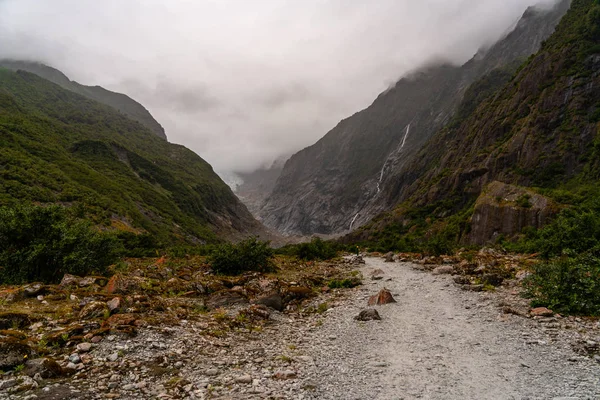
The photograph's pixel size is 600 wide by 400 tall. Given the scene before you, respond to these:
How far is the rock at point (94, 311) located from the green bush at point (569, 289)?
13.8 meters

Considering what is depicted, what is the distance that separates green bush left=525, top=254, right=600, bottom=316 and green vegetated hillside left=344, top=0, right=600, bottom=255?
295 inches

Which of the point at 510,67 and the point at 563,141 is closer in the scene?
the point at 563,141

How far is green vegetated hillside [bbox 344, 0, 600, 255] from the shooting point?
98.4ft

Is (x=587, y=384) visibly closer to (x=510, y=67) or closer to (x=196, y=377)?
(x=196, y=377)

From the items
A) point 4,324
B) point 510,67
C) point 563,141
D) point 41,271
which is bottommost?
point 4,324

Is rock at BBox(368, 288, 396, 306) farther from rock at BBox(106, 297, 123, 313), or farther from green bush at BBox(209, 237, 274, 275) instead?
rock at BBox(106, 297, 123, 313)

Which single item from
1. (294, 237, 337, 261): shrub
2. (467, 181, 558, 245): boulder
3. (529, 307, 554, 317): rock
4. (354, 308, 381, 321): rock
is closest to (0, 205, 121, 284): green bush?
(354, 308, 381, 321): rock

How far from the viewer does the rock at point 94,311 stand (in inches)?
337

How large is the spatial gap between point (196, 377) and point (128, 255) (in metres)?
25.5

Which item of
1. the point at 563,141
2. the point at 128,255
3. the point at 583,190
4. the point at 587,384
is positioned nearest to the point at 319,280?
the point at 587,384

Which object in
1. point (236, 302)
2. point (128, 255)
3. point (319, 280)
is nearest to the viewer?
point (236, 302)

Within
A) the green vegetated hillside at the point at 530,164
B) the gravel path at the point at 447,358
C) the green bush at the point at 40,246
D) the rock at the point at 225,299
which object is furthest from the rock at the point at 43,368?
the green vegetated hillside at the point at 530,164

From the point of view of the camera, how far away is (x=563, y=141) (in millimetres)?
52500

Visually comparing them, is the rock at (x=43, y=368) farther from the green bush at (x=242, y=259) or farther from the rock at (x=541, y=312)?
the green bush at (x=242, y=259)
